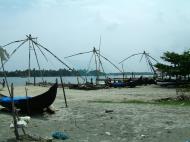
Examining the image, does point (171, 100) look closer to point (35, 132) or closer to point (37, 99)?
point (37, 99)

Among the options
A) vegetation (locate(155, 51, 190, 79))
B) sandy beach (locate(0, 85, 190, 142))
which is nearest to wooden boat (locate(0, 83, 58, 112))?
sandy beach (locate(0, 85, 190, 142))

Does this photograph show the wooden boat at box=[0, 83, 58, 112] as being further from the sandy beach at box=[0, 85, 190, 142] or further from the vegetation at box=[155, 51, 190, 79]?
the vegetation at box=[155, 51, 190, 79]

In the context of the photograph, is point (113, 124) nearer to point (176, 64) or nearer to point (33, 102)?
point (33, 102)

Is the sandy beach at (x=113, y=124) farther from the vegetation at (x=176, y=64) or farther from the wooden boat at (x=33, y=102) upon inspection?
the vegetation at (x=176, y=64)

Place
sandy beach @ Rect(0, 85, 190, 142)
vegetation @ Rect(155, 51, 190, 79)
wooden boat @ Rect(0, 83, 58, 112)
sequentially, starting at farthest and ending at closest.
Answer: vegetation @ Rect(155, 51, 190, 79), wooden boat @ Rect(0, 83, 58, 112), sandy beach @ Rect(0, 85, 190, 142)

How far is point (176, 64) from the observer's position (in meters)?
39.7

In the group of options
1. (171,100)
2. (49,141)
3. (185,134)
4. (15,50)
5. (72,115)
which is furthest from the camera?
(15,50)

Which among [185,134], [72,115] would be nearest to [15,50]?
[72,115]

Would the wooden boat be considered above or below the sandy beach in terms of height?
→ above

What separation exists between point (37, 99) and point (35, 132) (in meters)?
3.86

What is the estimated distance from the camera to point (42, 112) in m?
17.1

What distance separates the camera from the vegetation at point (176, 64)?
38.2 metres

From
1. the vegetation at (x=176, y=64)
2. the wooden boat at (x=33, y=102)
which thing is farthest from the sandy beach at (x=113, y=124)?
the vegetation at (x=176, y=64)

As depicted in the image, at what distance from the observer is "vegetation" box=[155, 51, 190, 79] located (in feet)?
125
